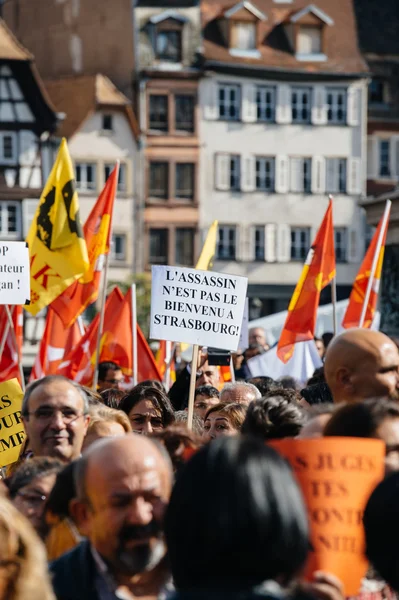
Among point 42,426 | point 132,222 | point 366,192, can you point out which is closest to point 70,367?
point 42,426

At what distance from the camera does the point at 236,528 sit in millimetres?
3305

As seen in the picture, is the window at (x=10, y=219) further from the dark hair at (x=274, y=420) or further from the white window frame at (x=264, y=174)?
the dark hair at (x=274, y=420)

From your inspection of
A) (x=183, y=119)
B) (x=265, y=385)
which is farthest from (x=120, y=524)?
(x=183, y=119)

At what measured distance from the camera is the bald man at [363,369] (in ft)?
18.8

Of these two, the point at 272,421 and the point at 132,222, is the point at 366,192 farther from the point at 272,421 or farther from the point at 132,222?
the point at 272,421

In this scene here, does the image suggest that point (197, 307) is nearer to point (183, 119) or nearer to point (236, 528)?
point (236, 528)

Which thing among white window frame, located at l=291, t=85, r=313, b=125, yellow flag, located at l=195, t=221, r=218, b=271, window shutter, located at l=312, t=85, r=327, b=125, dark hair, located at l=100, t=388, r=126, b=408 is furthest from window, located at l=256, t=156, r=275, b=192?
dark hair, located at l=100, t=388, r=126, b=408

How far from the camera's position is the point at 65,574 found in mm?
4160

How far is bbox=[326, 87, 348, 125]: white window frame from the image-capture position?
53062 millimetres

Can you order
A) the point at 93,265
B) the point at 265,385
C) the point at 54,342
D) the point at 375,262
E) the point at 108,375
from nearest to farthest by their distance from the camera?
the point at 265,385
the point at 108,375
the point at 93,265
the point at 54,342
the point at 375,262

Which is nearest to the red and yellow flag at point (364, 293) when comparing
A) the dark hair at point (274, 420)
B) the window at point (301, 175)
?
the dark hair at point (274, 420)

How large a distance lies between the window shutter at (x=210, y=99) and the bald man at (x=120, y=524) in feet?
158

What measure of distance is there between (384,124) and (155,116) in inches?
333

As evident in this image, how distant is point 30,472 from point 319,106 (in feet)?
159
